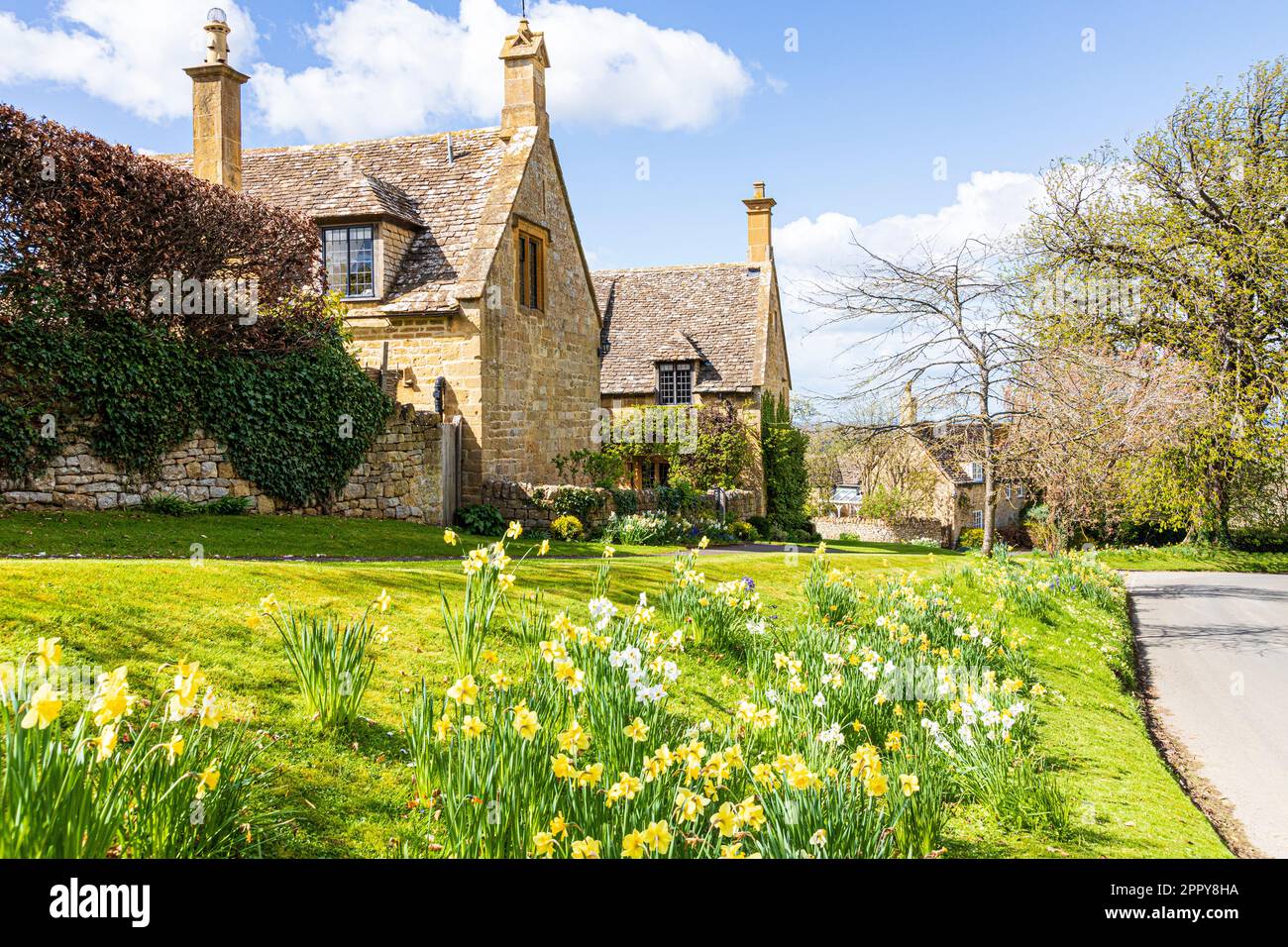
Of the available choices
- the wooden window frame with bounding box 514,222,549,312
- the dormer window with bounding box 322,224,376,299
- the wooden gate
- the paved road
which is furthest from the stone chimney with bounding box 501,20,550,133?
the paved road

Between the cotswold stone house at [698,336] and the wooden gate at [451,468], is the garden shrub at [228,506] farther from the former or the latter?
the cotswold stone house at [698,336]

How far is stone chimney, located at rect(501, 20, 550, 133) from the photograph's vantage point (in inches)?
891

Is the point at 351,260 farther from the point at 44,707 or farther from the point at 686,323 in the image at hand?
the point at 44,707

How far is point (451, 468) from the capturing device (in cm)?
2072

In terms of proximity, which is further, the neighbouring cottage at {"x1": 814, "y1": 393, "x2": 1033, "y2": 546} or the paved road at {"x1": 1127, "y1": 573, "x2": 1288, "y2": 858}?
the neighbouring cottage at {"x1": 814, "y1": 393, "x2": 1033, "y2": 546}

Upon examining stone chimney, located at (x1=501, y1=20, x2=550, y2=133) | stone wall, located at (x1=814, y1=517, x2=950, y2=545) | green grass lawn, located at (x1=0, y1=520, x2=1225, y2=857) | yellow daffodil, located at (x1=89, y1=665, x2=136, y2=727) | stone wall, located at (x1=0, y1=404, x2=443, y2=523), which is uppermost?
stone chimney, located at (x1=501, y1=20, x2=550, y2=133)

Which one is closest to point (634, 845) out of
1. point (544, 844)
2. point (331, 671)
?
point (544, 844)

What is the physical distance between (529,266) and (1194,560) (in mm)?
21441

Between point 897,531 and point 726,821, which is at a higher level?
point 726,821

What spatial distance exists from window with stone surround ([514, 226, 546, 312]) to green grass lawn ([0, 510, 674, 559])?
7.34 meters

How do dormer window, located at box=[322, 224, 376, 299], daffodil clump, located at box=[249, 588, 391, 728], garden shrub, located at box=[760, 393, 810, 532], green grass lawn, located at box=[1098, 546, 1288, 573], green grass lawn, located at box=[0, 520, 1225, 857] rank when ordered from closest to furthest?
green grass lawn, located at box=[0, 520, 1225, 857] → daffodil clump, located at box=[249, 588, 391, 728] → dormer window, located at box=[322, 224, 376, 299] → green grass lawn, located at box=[1098, 546, 1288, 573] → garden shrub, located at box=[760, 393, 810, 532]

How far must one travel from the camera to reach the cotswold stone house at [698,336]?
110 feet

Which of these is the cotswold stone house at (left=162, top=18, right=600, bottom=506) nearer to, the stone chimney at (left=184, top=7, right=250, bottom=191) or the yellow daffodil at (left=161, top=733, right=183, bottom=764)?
the stone chimney at (left=184, top=7, right=250, bottom=191)

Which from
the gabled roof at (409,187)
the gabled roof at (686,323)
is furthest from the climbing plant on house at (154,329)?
the gabled roof at (686,323)
